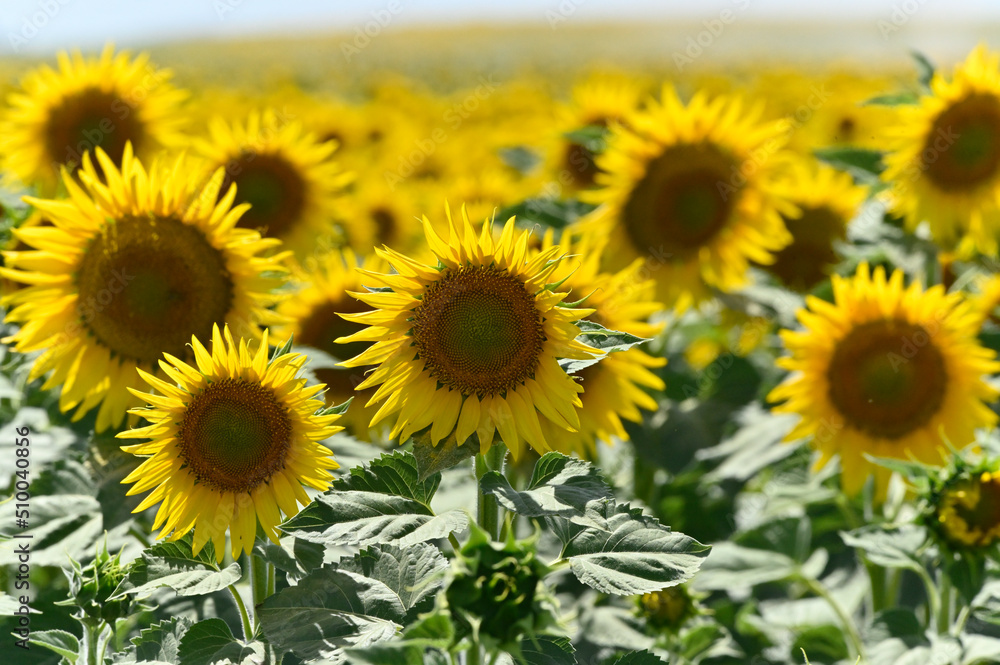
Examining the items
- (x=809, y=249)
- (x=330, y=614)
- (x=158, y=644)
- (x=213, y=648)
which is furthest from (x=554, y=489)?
(x=809, y=249)

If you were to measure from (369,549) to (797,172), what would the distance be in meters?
3.49

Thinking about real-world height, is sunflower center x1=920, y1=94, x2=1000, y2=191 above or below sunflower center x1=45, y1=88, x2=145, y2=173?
below

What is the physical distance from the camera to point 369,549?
1932 millimetres

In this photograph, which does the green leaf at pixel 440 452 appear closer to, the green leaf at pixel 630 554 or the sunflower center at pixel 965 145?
the green leaf at pixel 630 554

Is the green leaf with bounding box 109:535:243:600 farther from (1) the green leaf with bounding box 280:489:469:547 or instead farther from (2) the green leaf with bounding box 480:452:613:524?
(2) the green leaf with bounding box 480:452:613:524

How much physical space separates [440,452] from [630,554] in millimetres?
415

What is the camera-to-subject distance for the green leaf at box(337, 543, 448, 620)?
1.86 meters

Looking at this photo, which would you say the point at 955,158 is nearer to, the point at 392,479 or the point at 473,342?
the point at 473,342

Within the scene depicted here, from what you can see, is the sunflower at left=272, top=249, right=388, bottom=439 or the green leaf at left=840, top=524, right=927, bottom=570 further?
the sunflower at left=272, top=249, right=388, bottom=439

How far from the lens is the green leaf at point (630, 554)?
165 centimetres

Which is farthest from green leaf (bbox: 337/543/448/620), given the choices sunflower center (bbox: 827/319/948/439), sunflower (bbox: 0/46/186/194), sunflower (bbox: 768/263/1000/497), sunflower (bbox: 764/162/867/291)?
sunflower (bbox: 764/162/867/291)

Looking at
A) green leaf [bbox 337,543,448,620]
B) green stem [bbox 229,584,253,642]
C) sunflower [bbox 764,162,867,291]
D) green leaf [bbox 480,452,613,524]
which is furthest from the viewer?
sunflower [bbox 764,162,867,291]

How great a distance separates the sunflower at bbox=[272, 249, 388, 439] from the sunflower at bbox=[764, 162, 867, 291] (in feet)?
7.01

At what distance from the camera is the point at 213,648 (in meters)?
1.84
